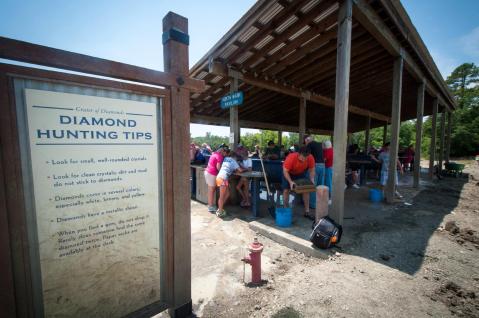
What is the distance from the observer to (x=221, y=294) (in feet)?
8.25

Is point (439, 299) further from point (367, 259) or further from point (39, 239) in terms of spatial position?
point (39, 239)

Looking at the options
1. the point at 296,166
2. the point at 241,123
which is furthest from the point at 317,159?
the point at 241,123

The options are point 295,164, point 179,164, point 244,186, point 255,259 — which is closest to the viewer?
point 179,164

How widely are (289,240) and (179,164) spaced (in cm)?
259

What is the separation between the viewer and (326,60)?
6246 mm

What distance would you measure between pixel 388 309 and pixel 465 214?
5.56 m

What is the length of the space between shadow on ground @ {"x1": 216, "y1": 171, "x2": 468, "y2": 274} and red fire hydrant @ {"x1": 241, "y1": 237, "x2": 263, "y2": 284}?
1414mm

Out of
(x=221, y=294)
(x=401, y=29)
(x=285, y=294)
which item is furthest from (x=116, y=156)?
(x=401, y=29)

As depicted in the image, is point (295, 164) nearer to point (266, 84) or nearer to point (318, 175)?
point (318, 175)

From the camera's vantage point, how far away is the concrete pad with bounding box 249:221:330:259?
3.28 metres

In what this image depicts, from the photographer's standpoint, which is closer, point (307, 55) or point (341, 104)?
point (341, 104)

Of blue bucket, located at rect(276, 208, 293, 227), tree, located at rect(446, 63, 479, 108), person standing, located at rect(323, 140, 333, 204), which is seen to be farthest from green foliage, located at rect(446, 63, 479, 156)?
blue bucket, located at rect(276, 208, 293, 227)

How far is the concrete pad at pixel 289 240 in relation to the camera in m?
3.28

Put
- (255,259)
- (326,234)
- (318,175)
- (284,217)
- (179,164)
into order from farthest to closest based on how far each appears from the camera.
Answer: (318,175), (284,217), (326,234), (255,259), (179,164)
